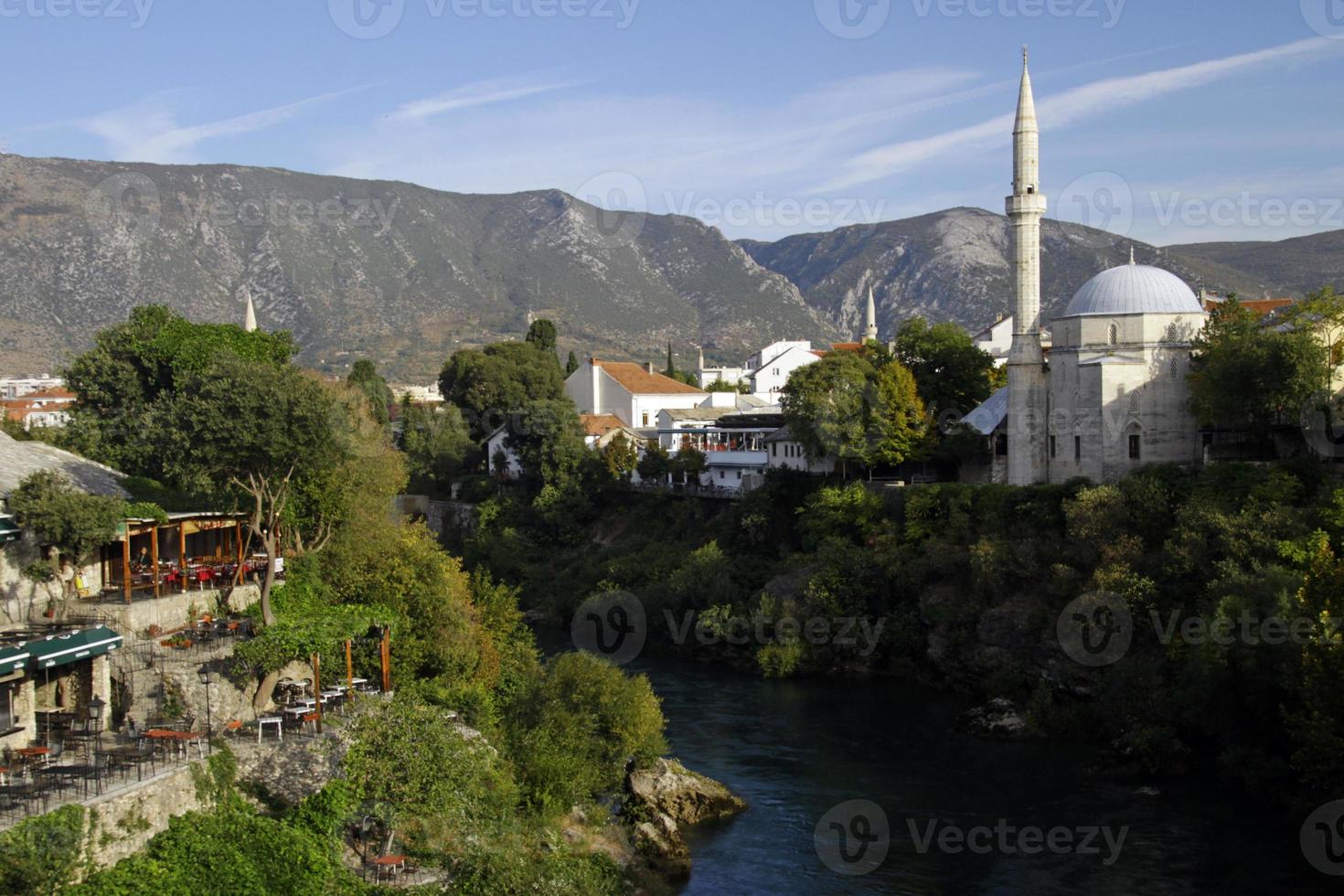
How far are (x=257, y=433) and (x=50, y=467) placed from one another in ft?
20.5

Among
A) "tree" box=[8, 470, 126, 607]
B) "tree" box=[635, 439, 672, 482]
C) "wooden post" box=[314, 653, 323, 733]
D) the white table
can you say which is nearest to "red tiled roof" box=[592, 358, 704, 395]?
"tree" box=[635, 439, 672, 482]

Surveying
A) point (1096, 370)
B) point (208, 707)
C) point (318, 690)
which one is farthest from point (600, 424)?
point (208, 707)

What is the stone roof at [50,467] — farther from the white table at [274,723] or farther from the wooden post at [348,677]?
the white table at [274,723]

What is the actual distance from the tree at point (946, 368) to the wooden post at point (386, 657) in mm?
31815

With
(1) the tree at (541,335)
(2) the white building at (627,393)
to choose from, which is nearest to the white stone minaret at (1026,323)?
(2) the white building at (627,393)

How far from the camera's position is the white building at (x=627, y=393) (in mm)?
82000

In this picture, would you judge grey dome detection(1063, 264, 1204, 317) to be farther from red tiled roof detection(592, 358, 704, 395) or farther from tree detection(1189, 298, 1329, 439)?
red tiled roof detection(592, 358, 704, 395)

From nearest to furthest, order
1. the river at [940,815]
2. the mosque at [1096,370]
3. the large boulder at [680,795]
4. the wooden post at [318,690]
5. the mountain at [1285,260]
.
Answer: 1. the wooden post at [318,690]
2. the river at [940,815]
3. the large boulder at [680,795]
4. the mosque at [1096,370]
5. the mountain at [1285,260]

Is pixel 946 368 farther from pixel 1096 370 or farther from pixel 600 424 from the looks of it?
pixel 600 424

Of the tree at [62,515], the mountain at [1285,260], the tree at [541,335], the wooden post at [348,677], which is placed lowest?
the wooden post at [348,677]

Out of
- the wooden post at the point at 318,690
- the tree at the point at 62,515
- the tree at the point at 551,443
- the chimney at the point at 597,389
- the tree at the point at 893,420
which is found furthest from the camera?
the chimney at the point at 597,389

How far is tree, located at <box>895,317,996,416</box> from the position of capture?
5456 centimetres

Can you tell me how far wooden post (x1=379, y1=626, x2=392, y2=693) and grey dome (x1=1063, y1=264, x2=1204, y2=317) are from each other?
29.2 meters

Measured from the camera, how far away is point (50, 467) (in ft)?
98.6
